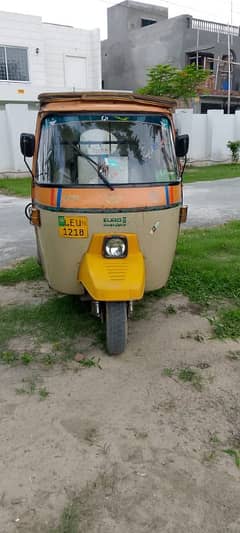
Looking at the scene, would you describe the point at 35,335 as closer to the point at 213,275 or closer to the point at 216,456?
the point at 216,456

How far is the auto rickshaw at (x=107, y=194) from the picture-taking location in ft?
12.4

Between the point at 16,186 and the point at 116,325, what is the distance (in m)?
11.3

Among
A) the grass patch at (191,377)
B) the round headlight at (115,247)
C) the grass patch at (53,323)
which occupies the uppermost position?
the round headlight at (115,247)

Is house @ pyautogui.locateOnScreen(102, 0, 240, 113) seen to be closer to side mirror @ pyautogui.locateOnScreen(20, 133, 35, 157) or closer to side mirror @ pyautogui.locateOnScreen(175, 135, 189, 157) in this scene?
side mirror @ pyautogui.locateOnScreen(175, 135, 189, 157)

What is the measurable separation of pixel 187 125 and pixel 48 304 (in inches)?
635

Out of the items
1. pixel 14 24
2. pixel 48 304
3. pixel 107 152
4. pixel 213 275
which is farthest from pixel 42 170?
pixel 14 24

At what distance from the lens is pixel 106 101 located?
A: 394cm

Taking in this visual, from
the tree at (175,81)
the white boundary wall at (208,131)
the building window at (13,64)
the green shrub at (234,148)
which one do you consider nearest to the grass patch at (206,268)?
the white boundary wall at (208,131)

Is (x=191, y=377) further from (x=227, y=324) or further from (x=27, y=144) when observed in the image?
(x=27, y=144)

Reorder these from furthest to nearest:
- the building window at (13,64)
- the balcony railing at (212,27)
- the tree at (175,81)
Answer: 1. the balcony railing at (212,27)
2. the building window at (13,64)
3. the tree at (175,81)

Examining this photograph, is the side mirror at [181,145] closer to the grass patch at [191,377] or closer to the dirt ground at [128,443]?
the dirt ground at [128,443]

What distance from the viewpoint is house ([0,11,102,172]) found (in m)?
21.5

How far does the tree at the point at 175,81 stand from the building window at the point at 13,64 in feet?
19.7

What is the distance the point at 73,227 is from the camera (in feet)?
12.5
